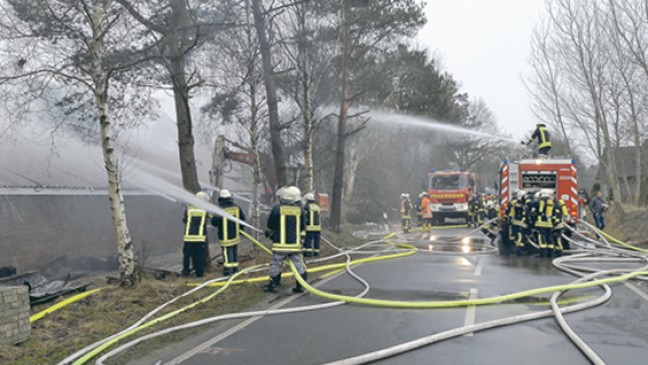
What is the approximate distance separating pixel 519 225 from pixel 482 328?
26.1ft

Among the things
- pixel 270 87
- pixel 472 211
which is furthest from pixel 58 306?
pixel 472 211

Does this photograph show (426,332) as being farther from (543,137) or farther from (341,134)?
(341,134)

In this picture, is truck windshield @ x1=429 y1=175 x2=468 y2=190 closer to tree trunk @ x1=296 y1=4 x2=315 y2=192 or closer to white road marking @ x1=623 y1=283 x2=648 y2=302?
tree trunk @ x1=296 y1=4 x2=315 y2=192

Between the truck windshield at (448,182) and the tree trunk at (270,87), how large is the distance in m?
12.1

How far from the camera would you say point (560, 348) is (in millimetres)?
4992

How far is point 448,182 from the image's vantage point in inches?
992

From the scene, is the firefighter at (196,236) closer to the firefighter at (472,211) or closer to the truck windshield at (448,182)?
the firefighter at (472,211)

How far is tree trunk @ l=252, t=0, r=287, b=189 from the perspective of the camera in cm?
1379

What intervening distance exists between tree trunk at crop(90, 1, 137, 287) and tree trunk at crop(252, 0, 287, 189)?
6327 mm

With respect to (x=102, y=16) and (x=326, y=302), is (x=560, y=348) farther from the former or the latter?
(x=102, y=16)

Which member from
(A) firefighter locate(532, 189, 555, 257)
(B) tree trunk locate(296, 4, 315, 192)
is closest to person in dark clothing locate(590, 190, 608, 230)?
(A) firefighter locate(532, 189, 555, 257)

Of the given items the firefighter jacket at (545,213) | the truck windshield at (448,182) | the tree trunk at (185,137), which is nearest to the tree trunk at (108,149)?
the tree trunk at (185,137)

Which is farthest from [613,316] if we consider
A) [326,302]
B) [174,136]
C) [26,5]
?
[174,136]

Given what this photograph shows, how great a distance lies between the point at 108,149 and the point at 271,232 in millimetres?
2749
